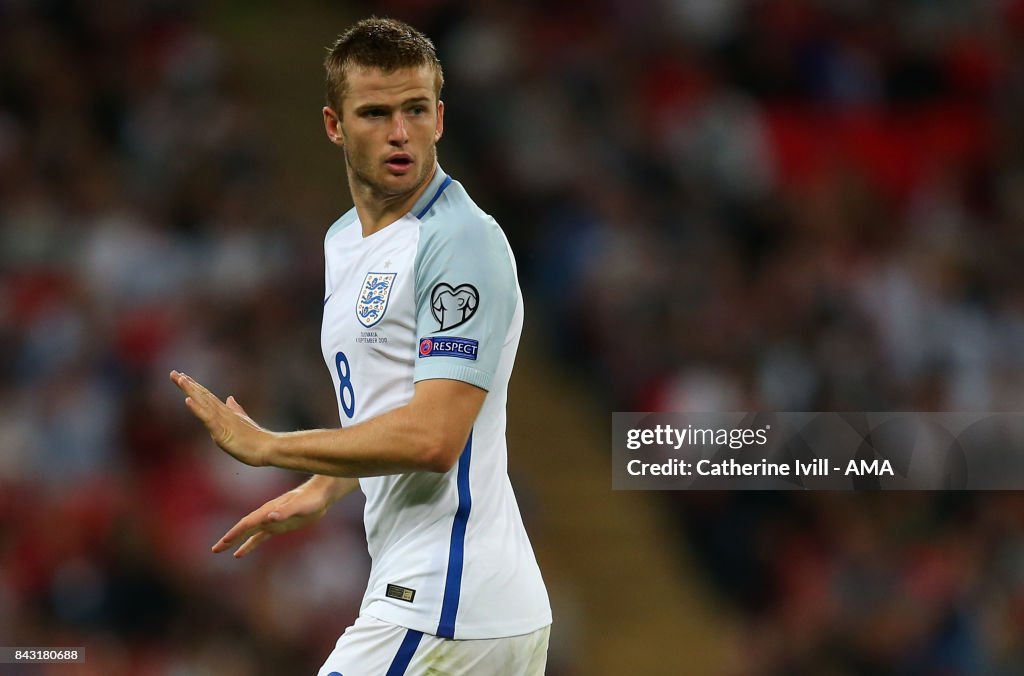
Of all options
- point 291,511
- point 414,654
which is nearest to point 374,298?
point 291,511

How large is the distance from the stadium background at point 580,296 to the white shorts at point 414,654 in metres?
4.03

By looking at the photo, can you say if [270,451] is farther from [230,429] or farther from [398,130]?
[398,130]

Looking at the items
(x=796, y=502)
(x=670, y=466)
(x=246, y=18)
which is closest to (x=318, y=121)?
(x=246, y=18)

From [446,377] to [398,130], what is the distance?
0.62 metres

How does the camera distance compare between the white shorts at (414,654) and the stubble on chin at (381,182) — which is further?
the stubble on chin at (381,182)

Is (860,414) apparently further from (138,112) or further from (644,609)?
(138,112)

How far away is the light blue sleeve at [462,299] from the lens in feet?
10.5

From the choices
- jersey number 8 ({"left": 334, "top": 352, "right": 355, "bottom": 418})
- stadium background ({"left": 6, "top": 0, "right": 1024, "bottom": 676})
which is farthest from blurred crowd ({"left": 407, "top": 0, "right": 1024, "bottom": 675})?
jersey number 8 ({"left": 334, "top": 352, "right": 355, "bottom": 418})

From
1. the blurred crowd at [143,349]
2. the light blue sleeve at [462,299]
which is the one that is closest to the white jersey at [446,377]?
the light blue sleeve at [462,299]

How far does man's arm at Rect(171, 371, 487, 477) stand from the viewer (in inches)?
123

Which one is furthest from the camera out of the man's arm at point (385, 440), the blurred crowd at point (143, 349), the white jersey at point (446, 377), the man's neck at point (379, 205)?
the blurred crowd at point (143, 349)

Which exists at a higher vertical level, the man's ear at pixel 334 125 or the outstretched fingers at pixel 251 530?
the man's ear at pixel 334 125

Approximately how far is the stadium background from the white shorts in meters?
4.03

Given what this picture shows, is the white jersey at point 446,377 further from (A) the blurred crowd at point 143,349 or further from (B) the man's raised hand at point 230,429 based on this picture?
(A) the blurred crowd at point 143,349
